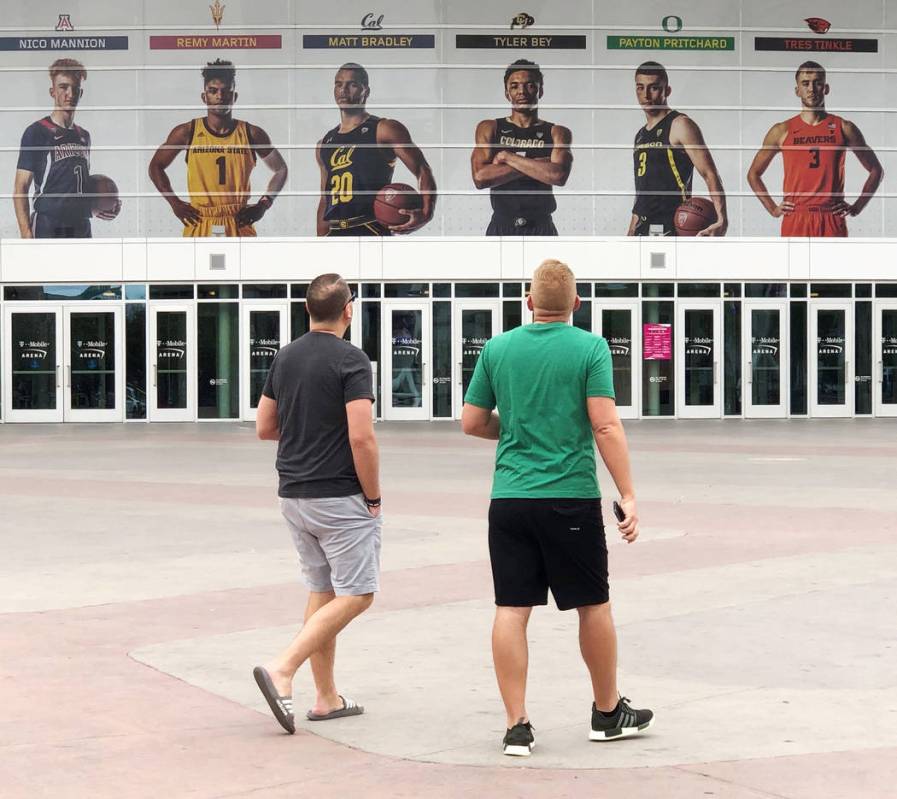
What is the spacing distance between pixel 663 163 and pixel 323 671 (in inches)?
1134

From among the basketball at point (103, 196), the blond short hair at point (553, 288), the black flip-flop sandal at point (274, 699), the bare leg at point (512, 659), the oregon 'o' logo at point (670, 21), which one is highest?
the oregon 'o' logo at point (670, 21)

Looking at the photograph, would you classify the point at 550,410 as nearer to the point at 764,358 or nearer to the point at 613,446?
the point at 613,446

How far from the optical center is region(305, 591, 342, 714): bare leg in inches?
249

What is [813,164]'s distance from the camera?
34.3m

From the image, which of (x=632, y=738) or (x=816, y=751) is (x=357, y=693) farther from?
(x=816, y=751)

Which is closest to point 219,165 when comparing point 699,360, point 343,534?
point 699,360

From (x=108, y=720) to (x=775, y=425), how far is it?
2618cm

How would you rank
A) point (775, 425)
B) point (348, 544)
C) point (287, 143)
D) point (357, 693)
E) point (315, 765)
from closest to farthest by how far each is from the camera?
point (315, 765) → point (348, 544) → point (357, 693) → point (775, 425) → point (287, 143)

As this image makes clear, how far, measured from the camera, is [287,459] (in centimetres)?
626

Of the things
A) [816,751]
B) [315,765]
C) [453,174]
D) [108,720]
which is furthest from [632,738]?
[453,174]

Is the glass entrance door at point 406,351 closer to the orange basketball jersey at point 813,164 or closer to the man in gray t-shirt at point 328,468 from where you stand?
the orange basketball jersey at point 813,164

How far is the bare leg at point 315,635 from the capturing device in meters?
6.08

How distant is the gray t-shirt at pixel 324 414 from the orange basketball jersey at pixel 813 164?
2935 centimetres

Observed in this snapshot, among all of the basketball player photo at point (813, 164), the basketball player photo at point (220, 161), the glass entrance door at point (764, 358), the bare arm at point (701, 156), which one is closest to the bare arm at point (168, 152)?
the basketball player photo at point (220, 161)
